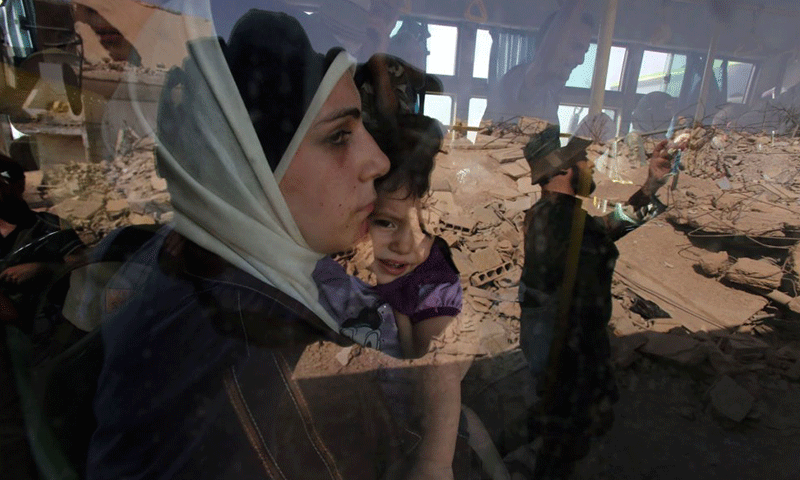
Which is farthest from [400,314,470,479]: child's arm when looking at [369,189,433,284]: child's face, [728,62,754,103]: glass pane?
[728,62,754,103]: glass pane

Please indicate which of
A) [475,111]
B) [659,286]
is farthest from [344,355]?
[659,286]

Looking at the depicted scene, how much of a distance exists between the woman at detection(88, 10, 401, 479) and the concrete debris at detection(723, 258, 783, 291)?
1786mm

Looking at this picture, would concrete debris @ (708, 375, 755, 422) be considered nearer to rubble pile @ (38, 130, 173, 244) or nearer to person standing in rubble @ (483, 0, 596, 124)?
person standing in rubble @ (483, 0, 596, 124)

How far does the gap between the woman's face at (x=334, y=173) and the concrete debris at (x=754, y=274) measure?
1680 mm

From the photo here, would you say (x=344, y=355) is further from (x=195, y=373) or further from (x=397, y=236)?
(x=195, y=373)

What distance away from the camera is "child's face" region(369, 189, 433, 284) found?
3.74 ft

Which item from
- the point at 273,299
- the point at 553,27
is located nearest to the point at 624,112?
the point at 553,27

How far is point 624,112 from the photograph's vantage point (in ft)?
3.75

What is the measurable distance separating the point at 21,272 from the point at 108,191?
1070mm

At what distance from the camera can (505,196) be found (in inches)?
56.6

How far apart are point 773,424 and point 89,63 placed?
289 centimetres

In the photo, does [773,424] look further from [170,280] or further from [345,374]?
[170,280]

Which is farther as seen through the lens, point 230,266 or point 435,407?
point 435,407

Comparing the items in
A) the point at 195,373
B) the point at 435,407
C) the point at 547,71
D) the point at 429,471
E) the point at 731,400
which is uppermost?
the point at 547,71
